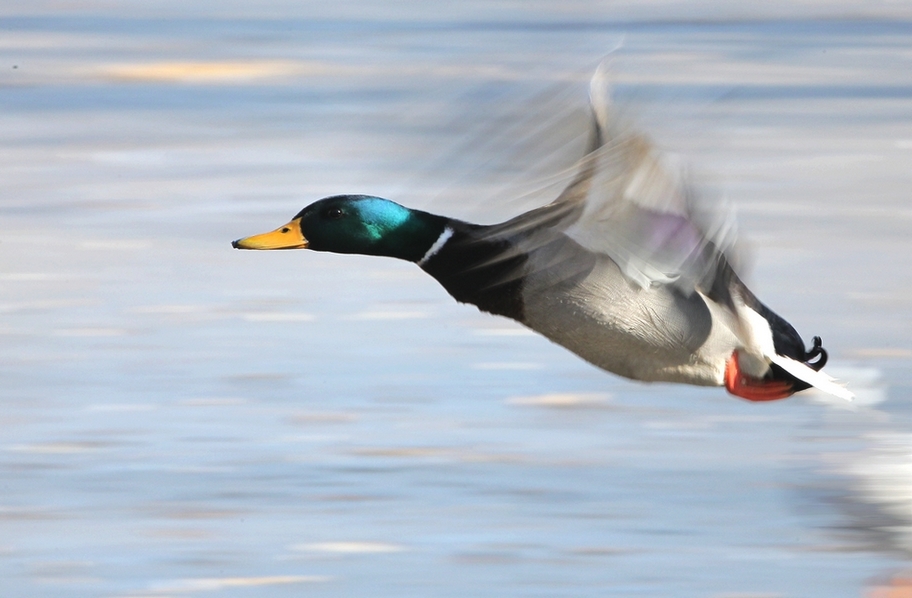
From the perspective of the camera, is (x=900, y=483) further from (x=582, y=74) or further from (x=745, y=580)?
(x=582, y=74)

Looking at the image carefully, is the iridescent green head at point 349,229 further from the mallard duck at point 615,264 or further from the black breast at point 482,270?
the black breast at point 482,270

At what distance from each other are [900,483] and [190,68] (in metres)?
6.49

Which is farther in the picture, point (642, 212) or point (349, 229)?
point (349, 229)

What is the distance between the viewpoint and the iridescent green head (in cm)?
475

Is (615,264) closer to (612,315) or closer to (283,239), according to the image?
(612,315)

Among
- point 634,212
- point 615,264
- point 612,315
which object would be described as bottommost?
point 612,315

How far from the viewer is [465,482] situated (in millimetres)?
5277

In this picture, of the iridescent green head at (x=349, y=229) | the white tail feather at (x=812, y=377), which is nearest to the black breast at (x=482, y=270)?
the iridescent green head at (x=349, y=229)

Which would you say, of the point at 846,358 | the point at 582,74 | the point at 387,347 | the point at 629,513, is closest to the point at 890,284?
the point at 846,358

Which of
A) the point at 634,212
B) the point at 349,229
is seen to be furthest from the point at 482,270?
the point at 634,212

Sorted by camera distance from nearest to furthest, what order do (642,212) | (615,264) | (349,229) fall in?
(642,212) → (615,264) → (349,229)

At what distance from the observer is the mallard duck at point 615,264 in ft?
13.3

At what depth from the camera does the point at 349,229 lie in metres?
4.77

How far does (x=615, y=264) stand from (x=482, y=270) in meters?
0.29
